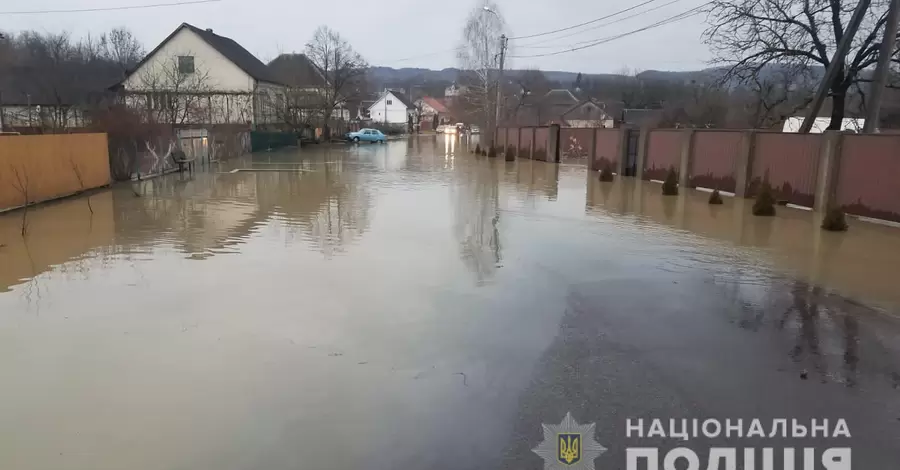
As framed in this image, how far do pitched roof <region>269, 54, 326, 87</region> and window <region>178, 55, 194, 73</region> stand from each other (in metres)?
8.28

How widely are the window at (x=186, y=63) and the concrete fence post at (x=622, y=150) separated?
124 feet

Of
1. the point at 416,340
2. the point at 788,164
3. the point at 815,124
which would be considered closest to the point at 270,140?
the point at 788,164

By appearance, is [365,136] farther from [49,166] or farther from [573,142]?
[49,166]

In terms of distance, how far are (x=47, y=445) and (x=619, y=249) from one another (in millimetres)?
8324

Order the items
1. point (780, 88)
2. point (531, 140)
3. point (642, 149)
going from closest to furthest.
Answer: point (642, 149), point (780, 88), point (531, 140)

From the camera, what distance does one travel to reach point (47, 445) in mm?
4000

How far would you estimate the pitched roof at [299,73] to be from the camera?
5844 cm

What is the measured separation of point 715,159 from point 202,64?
4414 cm

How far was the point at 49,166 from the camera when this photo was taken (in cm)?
1515

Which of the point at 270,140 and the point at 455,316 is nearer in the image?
the point at 455,316

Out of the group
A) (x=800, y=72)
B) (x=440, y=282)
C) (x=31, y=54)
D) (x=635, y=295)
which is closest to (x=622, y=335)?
(x=635, y=295)

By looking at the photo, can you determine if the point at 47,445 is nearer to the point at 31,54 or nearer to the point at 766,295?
the point at 766,295

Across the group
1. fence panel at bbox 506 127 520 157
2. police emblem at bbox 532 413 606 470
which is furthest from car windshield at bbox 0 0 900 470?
Answer: fence panel at bbox 506 127 520 157

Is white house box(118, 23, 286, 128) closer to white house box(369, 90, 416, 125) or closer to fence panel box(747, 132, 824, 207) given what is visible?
fence panel box(747, 132, 824, 207)
